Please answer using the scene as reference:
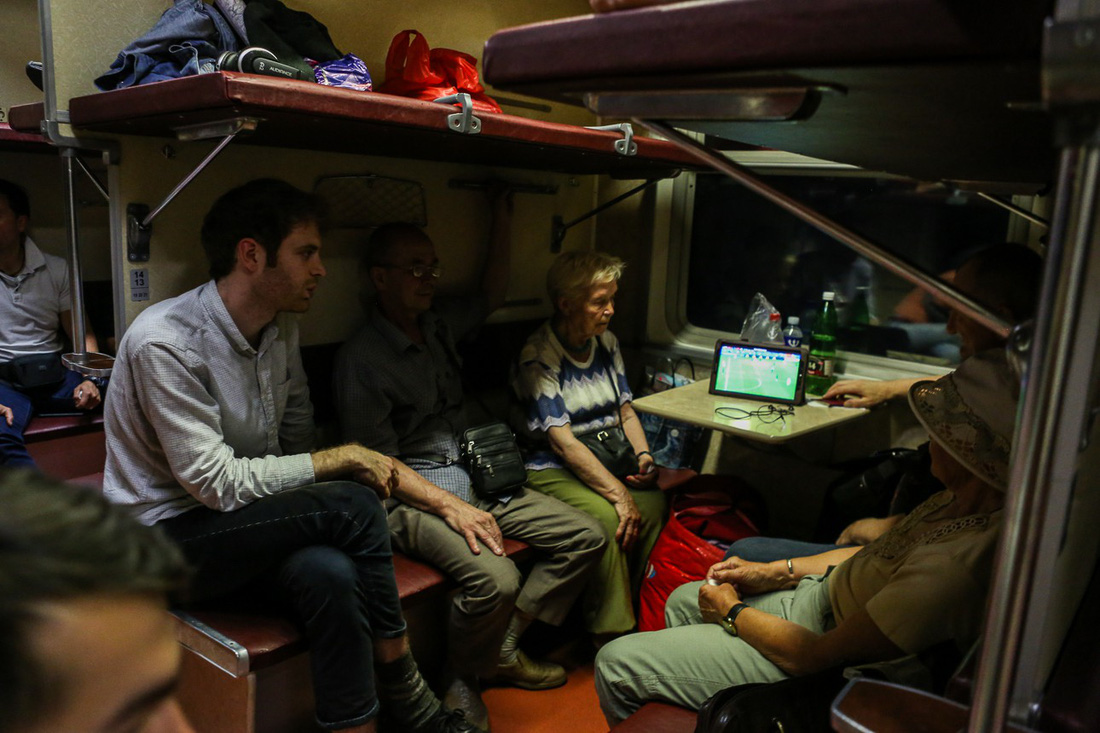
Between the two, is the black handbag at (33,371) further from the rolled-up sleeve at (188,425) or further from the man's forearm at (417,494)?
the man's forearm at (417,494)

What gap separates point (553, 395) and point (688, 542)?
803mm

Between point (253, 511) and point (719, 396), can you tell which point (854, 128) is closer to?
point (253, 511)

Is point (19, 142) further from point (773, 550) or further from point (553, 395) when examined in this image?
point (773, 550)

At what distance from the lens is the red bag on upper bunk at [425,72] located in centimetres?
280

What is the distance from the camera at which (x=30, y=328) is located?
3754 mm

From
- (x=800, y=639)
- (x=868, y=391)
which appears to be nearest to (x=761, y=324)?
(x=868, y=391)

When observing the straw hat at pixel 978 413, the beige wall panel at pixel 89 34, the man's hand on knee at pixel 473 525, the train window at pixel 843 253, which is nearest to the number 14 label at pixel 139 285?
the beige wall panel at pixel 89 34

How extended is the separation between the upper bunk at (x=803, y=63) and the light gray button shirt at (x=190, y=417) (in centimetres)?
167

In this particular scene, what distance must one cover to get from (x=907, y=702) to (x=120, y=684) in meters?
0.73

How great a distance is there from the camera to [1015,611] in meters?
0.60

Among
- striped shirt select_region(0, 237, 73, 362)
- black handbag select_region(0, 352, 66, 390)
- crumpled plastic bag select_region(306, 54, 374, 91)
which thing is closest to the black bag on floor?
crumpled plastic bag select_region(306, 54, 374, 91)

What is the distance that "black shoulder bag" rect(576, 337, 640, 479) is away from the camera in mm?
3420

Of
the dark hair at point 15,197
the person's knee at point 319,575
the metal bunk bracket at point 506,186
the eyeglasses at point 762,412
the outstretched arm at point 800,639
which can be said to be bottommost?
the person's knee at point 319,575

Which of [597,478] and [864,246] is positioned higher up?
[864,246]
